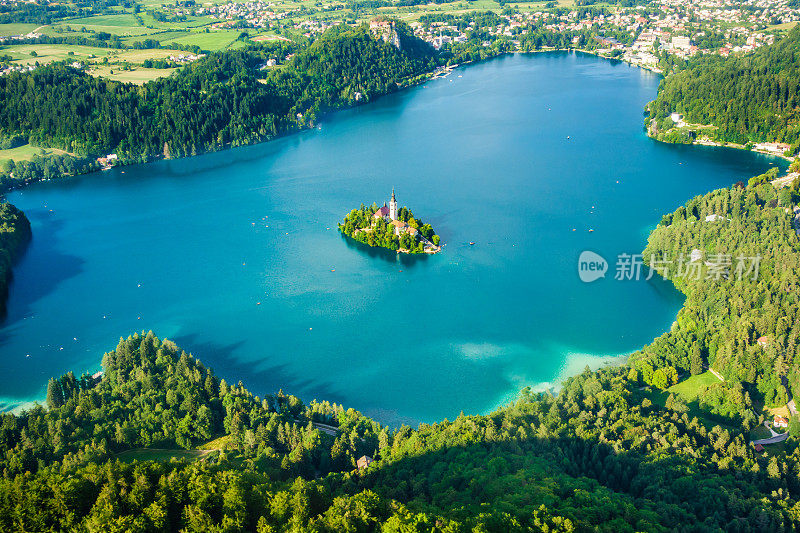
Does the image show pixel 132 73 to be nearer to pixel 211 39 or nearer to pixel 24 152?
pixel 24 152

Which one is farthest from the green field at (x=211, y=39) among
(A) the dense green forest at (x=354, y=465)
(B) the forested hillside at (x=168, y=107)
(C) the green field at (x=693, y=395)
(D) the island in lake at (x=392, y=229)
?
(C) the green field at (x=693, y=395)

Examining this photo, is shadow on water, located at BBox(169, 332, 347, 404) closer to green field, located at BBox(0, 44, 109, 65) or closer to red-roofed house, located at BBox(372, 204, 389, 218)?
red-roofed house, located at BBox(372, 204, 389, 218)

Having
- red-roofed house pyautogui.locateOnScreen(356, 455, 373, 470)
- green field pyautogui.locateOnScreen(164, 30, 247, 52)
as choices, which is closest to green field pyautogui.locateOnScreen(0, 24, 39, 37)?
green field pyautogui.locateOnScreen(164, 30, 247, 52)

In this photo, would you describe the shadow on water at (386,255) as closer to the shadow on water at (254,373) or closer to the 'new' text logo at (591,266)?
the 'new' text logo at (591,266)

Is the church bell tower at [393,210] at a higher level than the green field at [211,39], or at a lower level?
lower

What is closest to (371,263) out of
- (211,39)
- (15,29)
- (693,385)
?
(693,385)

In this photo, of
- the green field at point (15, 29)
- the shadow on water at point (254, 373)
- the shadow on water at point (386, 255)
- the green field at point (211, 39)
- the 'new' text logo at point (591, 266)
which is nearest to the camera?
the shadow on water at point (254, 373)
